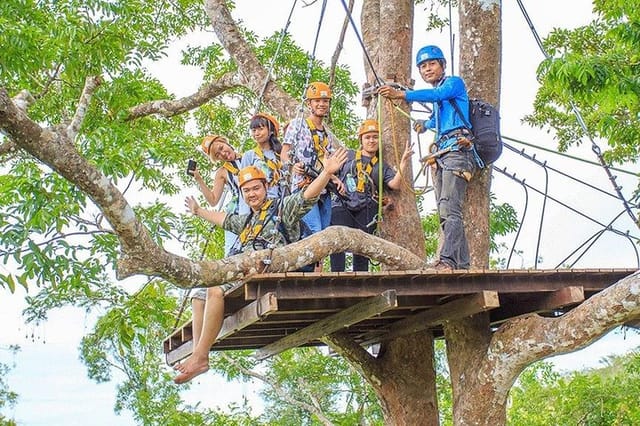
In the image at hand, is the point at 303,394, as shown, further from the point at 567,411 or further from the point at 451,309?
the point at 451,309

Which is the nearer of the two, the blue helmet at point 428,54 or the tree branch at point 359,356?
the blue helmet at point 428,54

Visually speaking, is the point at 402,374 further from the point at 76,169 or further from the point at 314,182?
the point at 76,169

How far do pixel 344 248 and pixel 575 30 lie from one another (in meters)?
4.79

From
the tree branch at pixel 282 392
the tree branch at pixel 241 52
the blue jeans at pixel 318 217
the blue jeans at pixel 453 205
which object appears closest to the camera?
the blue jeans at pixel 453 205

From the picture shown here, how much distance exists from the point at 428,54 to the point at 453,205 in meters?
0.85

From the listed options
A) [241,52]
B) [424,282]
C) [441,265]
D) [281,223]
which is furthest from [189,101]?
[424,282]

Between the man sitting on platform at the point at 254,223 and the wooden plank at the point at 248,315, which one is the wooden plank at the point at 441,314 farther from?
the wooden plank at the point at 248,315

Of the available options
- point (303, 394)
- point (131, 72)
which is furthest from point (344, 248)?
point (303, 394)

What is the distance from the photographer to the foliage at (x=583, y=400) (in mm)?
8086

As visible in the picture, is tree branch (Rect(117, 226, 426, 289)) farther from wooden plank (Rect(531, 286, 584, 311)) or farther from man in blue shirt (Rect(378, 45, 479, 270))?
wooden plank (Rect(531, 286, 584, 311))

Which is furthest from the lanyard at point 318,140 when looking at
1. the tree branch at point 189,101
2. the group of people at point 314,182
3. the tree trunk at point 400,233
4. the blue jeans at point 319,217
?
the tree branch at point 189,101

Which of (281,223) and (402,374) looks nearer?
(281,223)

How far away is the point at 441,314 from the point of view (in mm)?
4156

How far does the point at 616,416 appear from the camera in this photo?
8.07 m
